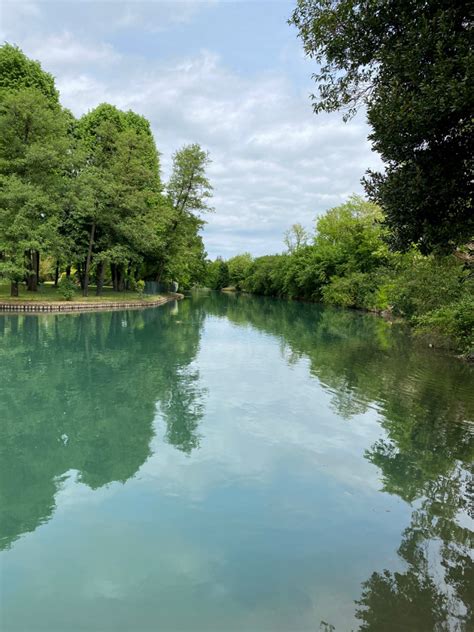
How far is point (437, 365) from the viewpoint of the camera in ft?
44.7

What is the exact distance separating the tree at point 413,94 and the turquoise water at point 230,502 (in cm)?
348

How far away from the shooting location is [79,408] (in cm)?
747

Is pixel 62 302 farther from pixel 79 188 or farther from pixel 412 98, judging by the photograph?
pixel 412 98

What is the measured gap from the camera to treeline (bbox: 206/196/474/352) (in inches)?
607

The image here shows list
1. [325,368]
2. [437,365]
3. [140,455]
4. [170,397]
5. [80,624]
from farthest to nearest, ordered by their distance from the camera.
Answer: [437,365], [325,368], [170,397], [140,455], [80,624]

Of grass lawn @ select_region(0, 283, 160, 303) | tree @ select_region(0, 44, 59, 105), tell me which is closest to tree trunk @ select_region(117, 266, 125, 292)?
grass lawn @ select_region(0, 283, 160, 303)

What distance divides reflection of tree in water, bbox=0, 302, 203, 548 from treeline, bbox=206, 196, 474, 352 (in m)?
7.75

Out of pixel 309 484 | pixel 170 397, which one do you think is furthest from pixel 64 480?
pixel 170 397

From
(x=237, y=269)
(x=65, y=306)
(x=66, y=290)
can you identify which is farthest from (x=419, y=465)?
(x=237, y=269)

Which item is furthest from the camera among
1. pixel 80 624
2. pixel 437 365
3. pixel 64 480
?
pixel 437 365

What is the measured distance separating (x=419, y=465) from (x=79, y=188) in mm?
22994

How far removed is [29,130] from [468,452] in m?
24.3

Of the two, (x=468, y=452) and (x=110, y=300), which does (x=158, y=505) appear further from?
(x=110, y=300)

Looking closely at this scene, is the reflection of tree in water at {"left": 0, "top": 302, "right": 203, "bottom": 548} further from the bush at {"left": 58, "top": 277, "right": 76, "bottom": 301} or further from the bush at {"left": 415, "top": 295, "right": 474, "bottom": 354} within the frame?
the bush at {"left": 415, "top": 295, "right": 474, "bottom": 354}
